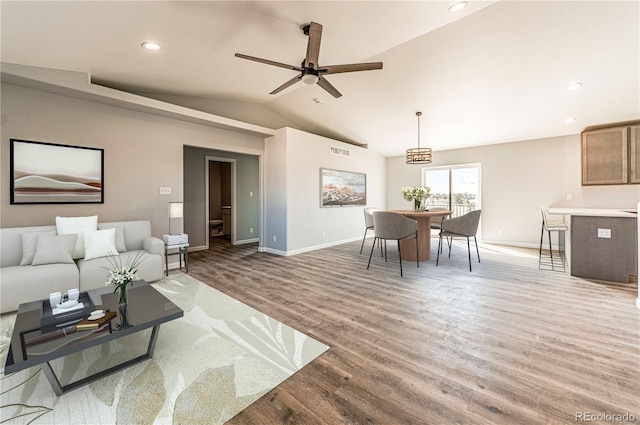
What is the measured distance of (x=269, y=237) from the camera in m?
5.54

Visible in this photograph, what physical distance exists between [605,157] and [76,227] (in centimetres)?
860

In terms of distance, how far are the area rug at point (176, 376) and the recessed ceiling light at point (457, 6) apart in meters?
3.32

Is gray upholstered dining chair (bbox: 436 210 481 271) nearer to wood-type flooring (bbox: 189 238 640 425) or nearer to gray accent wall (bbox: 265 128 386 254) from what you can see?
wood-type flooring (bbox: 189 238 640 425)

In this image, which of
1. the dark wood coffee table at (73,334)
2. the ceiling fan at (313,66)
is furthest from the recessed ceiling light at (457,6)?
the dark wood coffee table at (73,334)

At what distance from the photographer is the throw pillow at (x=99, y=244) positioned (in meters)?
3.12

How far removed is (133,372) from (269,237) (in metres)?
3.87

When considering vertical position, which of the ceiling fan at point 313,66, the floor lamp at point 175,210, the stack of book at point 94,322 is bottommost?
the stack of book at point 94,322

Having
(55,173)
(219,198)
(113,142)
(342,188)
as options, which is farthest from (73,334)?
(219,198)

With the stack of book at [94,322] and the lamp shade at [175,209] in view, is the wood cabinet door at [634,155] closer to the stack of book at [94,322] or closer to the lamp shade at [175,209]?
the stack of book at [94,322]

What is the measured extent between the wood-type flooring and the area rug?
0.17 metres

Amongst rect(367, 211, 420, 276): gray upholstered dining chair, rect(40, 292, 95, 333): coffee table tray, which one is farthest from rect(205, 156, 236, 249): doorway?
rect(40, 292, 95, 333): coffee table tray

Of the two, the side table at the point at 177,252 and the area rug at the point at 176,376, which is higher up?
the side table at the point at 177,252

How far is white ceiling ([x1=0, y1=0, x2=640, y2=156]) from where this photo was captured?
2.43 m

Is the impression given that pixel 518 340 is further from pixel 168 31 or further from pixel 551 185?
pixel 551 185
